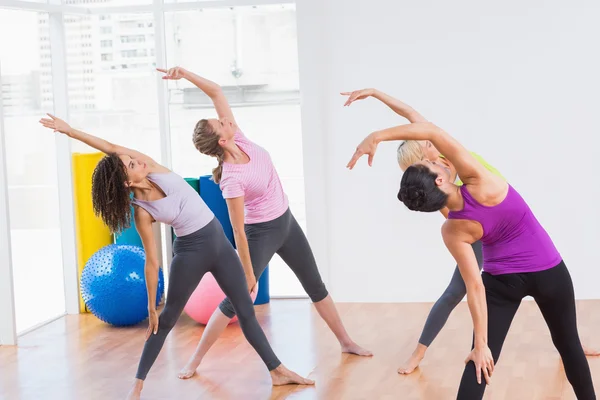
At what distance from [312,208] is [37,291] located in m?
1.86

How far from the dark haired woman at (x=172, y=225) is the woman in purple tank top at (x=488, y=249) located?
1.28 meters

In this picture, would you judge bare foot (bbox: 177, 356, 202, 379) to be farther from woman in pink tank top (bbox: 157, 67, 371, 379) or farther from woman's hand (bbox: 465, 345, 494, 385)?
woman's hand (bbox: 465, 345, 494, 385)

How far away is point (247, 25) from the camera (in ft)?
Answer: 20.2

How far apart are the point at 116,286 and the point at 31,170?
100 cm

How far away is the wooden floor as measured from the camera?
13.6 ft

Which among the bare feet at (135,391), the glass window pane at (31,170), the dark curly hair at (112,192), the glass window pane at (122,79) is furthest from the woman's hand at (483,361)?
the glass window pane at (122,79)

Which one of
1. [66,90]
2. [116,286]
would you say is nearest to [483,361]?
[116,286]

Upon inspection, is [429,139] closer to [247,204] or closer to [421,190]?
[421,190]

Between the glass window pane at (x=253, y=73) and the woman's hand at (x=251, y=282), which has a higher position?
the glass window pane at (x=253, y=73)

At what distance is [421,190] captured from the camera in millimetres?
2920

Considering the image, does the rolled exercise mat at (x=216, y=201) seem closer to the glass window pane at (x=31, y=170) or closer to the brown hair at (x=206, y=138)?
the glass window pane at (x=31, y=170)

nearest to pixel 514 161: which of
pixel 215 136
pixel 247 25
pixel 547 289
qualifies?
pixel 247 25

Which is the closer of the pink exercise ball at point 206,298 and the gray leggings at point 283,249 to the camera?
the gray leggings at point 283,249

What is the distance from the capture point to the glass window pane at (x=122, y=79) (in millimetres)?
6250
